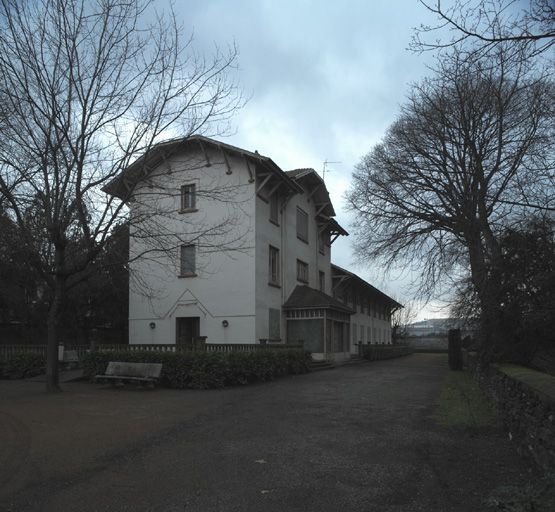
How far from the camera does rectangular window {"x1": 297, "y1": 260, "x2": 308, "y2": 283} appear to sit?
2872 cm

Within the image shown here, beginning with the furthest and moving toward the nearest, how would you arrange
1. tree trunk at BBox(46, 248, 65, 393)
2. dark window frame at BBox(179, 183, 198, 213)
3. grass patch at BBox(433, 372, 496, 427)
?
1. dark window frame at BBox(179, 183, 198, 213)
2. tree trunk at BBox(46, 248, 65, 393)
3. grass patch at BBox(433, 372, 496, 427)

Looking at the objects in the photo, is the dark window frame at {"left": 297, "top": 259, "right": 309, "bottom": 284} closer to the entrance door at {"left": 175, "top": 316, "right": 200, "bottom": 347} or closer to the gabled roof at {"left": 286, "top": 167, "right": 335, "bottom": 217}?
the gabled roof at {"left": 286, "top": 167, "right": 335, "bottom": 217}

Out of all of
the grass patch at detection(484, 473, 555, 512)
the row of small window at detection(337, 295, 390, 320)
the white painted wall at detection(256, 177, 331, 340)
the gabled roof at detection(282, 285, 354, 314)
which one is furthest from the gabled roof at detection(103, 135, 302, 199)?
Result: the row of small window at detection(337, 295, 390, 320)

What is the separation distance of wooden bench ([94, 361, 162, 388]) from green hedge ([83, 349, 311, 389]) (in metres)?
0.51

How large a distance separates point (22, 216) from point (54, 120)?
296cm

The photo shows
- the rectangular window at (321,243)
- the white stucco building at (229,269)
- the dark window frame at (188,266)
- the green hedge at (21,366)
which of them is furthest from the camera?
the rectangular window at (321,243)

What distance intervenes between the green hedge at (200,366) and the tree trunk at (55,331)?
225 centimetres

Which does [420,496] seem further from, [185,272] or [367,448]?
[185,272]

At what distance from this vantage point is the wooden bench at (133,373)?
14914 millimetres

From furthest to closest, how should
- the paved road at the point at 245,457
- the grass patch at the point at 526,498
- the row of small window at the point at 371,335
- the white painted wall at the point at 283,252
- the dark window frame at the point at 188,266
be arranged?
the row of small window at the point at 371,335 < the dark window frame at the point at 188,266 < the white painted wall at the point at 283,252 < the paved road at the point at 245,457 < the grass patch at the point at 526,498

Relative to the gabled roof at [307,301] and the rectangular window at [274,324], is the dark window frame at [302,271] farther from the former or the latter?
the rectangular window at [274,324]

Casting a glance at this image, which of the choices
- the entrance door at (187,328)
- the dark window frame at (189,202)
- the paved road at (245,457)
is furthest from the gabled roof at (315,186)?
the paved road at (245,457)

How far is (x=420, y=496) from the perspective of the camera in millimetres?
5375

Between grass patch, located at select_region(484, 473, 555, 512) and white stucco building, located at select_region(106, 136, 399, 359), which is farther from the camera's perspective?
white stucco building, located at select_region(106, 136, 399, 359)
